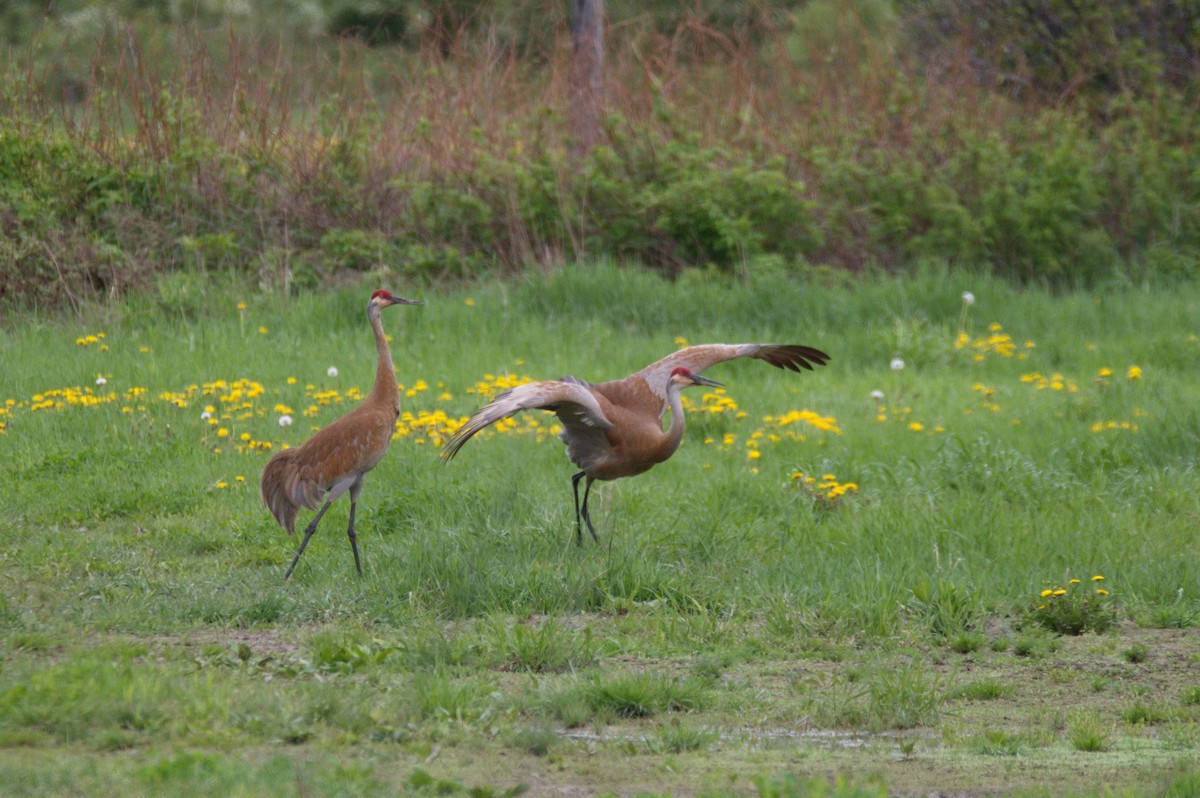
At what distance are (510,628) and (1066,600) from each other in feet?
8.18

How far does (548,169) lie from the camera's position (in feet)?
41.2

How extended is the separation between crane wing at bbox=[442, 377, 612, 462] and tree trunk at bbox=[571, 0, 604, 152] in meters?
6.35

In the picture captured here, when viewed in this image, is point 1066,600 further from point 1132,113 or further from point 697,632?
point 1132,113

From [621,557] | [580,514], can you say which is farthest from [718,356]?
[621,557]

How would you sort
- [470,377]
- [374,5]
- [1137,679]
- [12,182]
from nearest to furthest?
1. [1137,679]
2. [470,377]
3. [12,182]
4. [374,5]

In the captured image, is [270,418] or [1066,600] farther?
[270,418]

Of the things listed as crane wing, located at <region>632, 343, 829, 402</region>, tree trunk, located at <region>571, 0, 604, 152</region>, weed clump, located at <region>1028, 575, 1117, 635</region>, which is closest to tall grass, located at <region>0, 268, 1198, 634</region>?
weed clump, located at <region>1028, 575, 1117, 635</region>

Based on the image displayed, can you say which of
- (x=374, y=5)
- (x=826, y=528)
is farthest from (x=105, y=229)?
(x=374, y=5)

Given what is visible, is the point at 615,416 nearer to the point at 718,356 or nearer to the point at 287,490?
the point at 718,356

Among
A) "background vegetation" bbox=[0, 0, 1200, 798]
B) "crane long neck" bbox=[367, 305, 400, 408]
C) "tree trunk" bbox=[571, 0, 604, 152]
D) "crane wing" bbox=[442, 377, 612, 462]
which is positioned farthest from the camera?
"tree trunk" bbox=[571, 0, 604, 152]

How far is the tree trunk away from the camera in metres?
13.2

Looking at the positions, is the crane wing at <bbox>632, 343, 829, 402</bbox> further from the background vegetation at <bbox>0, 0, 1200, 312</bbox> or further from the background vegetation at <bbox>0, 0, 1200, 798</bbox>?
the background vegetation at <bbox>0, 0, 1200, 312</bbox>

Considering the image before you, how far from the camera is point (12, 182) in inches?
456

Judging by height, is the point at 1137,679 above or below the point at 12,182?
below
